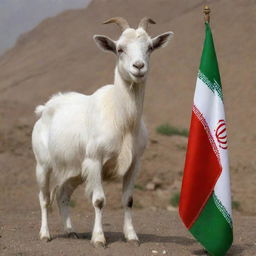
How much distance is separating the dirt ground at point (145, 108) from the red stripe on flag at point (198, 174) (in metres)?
0.50

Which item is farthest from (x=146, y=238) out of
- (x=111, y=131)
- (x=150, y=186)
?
(x=150, y=186)

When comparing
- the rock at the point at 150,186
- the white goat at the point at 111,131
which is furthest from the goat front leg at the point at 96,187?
the rock at the point at 150,186

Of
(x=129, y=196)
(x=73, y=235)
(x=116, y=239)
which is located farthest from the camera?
(x=73, y=235)

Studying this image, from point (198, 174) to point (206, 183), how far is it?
0.13 m

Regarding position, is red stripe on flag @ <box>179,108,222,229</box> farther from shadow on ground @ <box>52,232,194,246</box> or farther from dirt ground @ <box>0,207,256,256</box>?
shadow on ground @ <box>52,232,194,246</box>

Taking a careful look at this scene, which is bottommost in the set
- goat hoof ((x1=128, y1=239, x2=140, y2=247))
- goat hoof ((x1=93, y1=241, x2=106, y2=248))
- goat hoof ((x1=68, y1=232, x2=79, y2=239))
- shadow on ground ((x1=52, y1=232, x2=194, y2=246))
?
shadow on ground ((x1=52, y1=232, x2=194, y2=246))

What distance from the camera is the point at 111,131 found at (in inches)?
295

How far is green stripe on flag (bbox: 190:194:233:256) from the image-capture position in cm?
725

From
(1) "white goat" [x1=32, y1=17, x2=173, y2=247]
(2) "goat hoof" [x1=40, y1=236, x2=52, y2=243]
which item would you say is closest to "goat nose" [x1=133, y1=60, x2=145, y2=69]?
(1) "white goat" [x1=32, y1=17, x2=173, y2=247]

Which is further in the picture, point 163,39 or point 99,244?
point 163,39

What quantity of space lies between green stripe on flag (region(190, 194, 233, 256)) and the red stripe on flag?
67 mm

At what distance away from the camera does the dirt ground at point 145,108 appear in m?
8.84

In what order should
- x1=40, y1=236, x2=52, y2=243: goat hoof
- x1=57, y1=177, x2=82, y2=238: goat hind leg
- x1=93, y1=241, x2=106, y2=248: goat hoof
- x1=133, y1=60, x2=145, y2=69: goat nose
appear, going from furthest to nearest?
x1=57, y1=177, x2=82, y2=238: goat hind leg
x1=40, y1=236, x2=52, y2=243: goat hoof
x1=93, y1=241, x2=106, y2=248: goat hoof
x1=133, y1=60, x2=145, y2=69: goat nose

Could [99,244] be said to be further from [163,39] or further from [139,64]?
[163,39]
